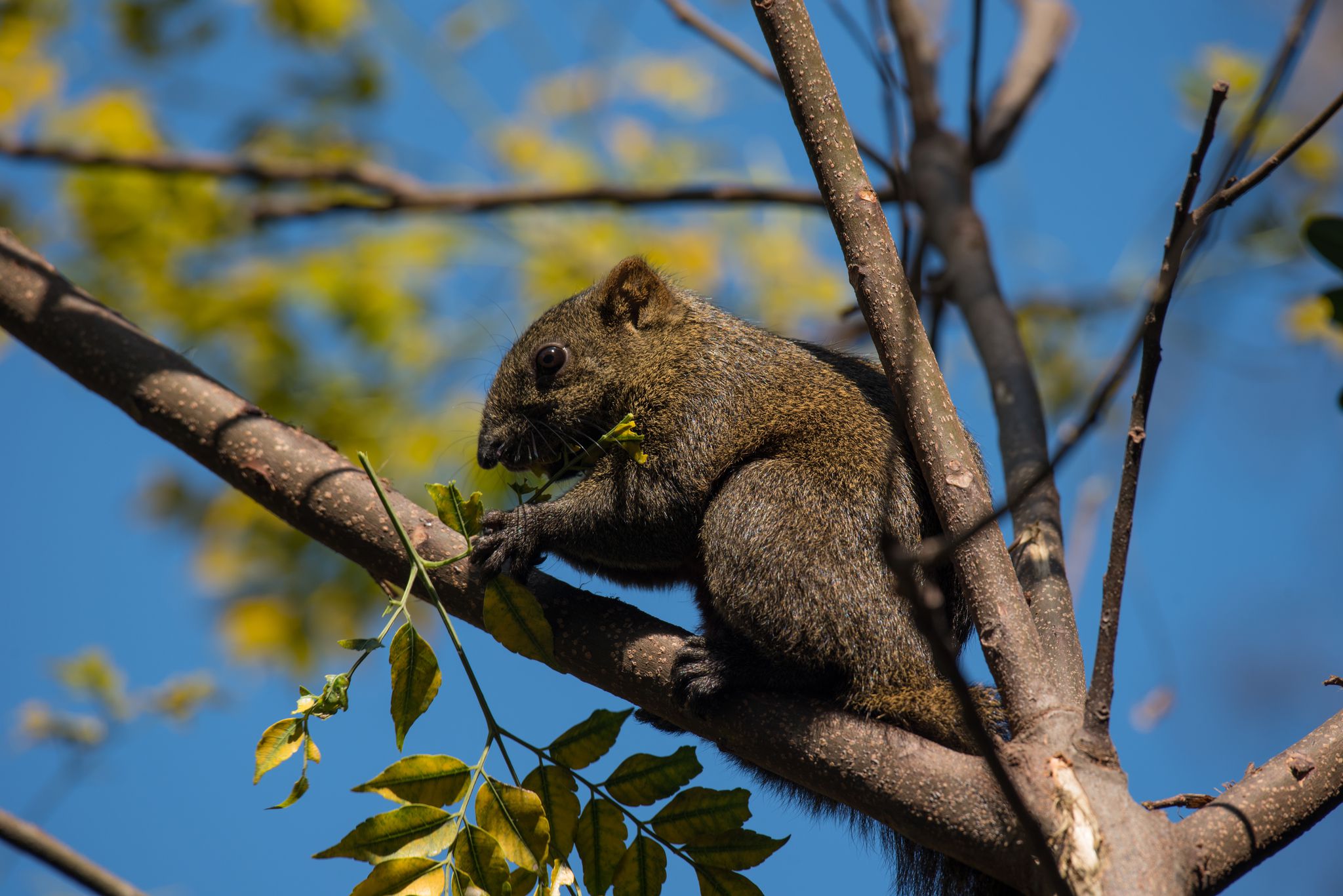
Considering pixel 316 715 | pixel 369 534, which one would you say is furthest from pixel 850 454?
pixel 316 715

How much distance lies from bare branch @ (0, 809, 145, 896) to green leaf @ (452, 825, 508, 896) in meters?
0.83

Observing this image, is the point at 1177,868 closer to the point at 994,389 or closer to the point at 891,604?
the point at 891,604

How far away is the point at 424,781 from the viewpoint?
9.15 feet

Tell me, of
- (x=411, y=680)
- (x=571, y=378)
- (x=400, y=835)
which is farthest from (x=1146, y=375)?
(x=571, y=378)

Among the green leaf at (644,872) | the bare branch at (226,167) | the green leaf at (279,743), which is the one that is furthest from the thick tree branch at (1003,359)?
the bare branch at (226,167)

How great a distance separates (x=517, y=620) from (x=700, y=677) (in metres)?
0.57

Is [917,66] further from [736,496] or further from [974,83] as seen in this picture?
[736,496]

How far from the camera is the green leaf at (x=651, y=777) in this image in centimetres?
297

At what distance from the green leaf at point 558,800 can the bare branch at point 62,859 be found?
104 cm

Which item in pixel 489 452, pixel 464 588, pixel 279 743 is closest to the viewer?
pixel 279 743

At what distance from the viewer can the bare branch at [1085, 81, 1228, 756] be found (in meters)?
2.53

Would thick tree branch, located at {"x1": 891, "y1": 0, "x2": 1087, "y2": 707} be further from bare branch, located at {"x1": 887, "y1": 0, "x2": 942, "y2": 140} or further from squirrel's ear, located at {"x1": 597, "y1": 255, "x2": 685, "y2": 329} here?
squirrel's ear, located at {"x1": 597, "y1": 255, "x2": 685, "y2": 329}

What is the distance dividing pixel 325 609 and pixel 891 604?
5.04m

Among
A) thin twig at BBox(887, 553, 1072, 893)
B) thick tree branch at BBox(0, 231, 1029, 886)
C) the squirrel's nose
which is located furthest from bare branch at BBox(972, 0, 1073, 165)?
thin twig at BBox(887, 553, 1072, 893)
